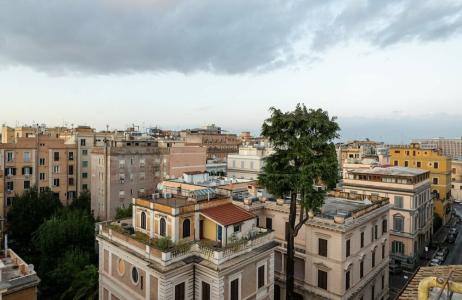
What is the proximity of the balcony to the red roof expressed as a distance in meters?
1.38

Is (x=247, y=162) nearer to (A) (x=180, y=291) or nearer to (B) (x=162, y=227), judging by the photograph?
(B) (x=162, y=227)

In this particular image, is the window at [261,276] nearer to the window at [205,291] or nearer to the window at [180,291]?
the window at [205,291]

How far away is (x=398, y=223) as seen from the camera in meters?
42.9

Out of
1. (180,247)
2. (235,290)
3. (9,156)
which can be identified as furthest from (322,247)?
(9,156)

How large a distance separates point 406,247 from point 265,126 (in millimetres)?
30961

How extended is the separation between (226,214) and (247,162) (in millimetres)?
42783

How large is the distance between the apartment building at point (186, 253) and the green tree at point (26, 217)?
27.7 m

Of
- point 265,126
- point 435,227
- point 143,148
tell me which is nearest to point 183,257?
point 265,126

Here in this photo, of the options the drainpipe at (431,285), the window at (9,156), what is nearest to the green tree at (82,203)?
the window at (9,156)

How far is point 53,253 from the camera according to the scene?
3616 centimetres

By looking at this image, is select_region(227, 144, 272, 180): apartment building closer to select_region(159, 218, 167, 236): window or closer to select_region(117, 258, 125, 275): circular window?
select_region(159, 218, 167, 236): window

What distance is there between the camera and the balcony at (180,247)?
1886 cm

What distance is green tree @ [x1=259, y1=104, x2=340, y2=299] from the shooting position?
22.3 meters

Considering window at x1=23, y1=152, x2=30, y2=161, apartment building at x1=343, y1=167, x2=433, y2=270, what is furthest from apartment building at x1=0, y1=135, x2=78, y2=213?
apartment building at x1=343, y1=167, x2=433, y2=270
